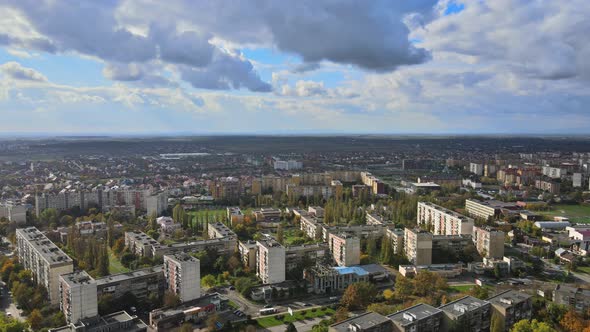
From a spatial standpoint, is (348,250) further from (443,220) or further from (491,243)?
(443,220)

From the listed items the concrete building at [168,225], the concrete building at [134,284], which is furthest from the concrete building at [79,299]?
the concrete building at [168,225]

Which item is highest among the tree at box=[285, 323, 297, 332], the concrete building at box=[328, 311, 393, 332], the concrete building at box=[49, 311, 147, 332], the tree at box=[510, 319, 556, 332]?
the concrete building at box=[328, 311, 393, 332]

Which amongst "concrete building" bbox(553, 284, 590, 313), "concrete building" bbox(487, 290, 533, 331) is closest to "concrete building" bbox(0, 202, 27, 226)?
"concrete building" bbox(487, 290, 533, 331)

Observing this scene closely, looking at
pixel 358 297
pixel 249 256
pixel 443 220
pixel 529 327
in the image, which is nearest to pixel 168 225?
pixel 249 256

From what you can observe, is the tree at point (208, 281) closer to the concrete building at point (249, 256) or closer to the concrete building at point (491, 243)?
the concrete building at point (249, 256)

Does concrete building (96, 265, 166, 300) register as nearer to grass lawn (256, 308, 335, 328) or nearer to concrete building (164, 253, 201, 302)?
concrete building (164, 253, 201, 302)
